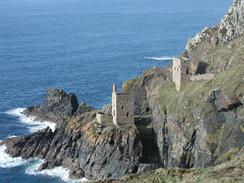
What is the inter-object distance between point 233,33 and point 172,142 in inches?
1112

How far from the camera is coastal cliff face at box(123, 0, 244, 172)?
283ft

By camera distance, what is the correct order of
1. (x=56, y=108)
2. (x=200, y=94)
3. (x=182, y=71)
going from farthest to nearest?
(x=56, y=108) → (x=182, y=71) → (x=200, y=94)

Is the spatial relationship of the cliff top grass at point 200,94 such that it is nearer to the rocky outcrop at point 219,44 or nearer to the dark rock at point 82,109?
the rocky outcrop at point 219,44

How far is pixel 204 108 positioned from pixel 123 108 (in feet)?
50.9

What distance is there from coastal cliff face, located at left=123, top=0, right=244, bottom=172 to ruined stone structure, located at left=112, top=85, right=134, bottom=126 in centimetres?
437

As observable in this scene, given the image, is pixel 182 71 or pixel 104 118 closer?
pixel 182 71

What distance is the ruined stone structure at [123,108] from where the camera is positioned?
98812 millimetres

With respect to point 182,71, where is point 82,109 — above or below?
below

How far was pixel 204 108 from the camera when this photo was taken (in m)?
89.6

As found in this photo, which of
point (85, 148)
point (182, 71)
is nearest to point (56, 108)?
point (85, 148)

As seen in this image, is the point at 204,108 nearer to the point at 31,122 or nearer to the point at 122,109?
the point at 122,109

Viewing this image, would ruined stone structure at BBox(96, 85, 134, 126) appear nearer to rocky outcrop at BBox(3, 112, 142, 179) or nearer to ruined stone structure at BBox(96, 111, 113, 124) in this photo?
ruined stone structure at BBox(96, 111, 113, 124)

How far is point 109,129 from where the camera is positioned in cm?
9762

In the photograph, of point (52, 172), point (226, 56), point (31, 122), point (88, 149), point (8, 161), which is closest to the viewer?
point (88, 149)
